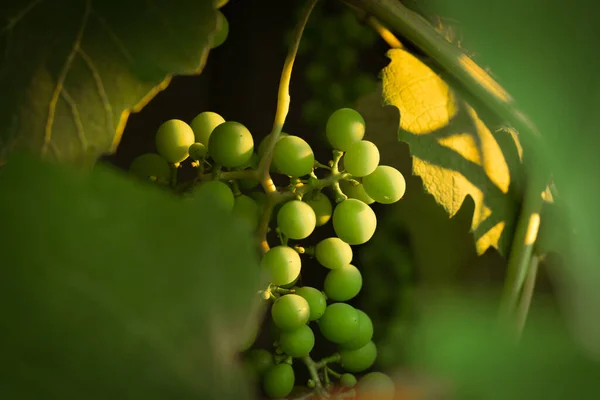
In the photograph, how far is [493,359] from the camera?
0.24 feet

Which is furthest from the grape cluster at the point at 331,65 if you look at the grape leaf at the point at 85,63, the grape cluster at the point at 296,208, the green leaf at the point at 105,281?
the green leaf at the point at 105,281

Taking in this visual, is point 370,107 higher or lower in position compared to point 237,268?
higher

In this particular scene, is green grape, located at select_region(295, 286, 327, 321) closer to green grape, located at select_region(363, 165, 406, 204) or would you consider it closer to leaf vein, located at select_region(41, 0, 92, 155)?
green grape, located at select_region(363, 165, 406, 204)

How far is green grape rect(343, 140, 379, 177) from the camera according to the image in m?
0.34

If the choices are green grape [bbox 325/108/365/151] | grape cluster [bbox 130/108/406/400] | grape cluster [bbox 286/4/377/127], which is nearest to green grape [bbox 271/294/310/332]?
grape cluster [bbox 130/108/406/400]

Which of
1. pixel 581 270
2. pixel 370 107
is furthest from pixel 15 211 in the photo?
pixel 370 107

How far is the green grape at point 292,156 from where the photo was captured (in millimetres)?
342

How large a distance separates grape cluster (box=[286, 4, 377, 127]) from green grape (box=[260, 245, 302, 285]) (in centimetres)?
19

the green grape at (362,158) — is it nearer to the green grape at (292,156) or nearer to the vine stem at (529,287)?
the green grape at (292,156)

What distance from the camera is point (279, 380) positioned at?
373 mm

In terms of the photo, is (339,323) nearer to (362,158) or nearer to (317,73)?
(362,158)

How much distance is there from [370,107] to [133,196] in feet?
1.53

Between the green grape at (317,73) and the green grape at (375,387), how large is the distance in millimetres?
248

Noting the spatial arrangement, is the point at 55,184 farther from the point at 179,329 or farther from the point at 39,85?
the point at 39,85
